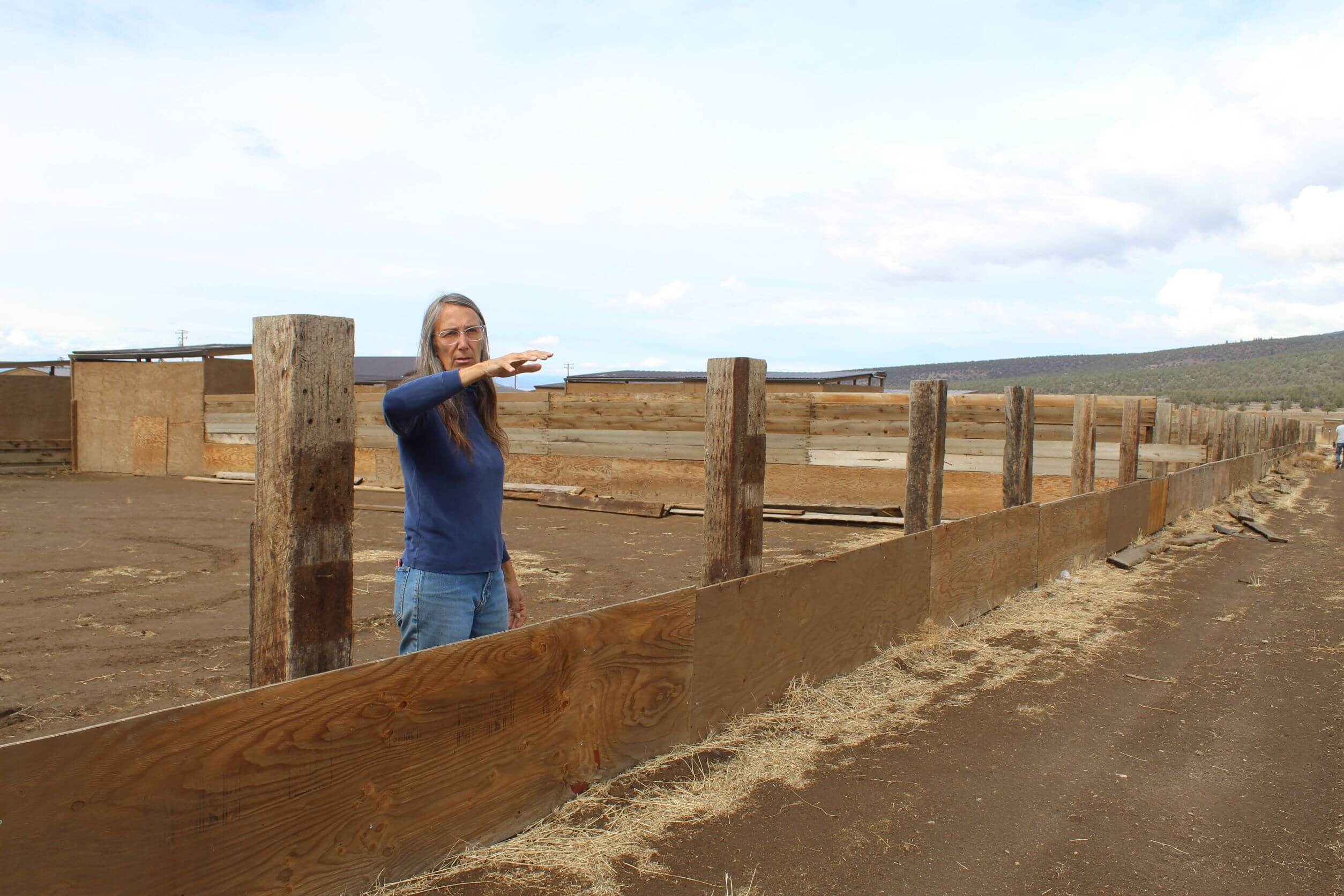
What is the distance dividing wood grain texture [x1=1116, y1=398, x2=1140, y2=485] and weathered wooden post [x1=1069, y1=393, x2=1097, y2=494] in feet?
4.56

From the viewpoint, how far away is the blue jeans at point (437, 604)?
3145 millimetres

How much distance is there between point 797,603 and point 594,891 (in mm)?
2487

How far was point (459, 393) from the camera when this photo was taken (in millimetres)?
3000

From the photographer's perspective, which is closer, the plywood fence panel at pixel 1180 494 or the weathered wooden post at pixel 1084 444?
the weathered wooden post at pixel 1084 444

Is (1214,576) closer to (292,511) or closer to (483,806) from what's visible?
(483,806)

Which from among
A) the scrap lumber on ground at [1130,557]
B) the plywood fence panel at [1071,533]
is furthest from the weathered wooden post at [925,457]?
the scrap lumber on ground at [1130,557]

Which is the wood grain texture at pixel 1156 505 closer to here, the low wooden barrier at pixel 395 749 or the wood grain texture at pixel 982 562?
the wood grain texture at pixel 982 562

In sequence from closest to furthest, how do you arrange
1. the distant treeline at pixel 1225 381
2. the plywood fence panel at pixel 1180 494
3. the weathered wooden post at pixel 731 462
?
1. the weathered wooden post at pixel 731 462
2. the plywood fence panel at pixel 1180 494
3. the distant treeline at pixel 1225 381

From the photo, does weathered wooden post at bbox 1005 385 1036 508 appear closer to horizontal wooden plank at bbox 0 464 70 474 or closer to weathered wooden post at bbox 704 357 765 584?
weathered wooden post at bbox 704 357 765 584

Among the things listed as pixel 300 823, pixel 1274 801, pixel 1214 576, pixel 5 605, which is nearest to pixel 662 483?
pixel 1214 576

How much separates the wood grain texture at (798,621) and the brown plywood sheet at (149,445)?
65.5 feet

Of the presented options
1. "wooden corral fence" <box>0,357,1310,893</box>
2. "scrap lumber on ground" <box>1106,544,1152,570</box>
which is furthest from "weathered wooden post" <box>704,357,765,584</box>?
"scrap lumber on ground" <box>1106,544,1152,570</box>

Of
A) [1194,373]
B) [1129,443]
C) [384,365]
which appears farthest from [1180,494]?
[1194,373]

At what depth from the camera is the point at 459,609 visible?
321cm
